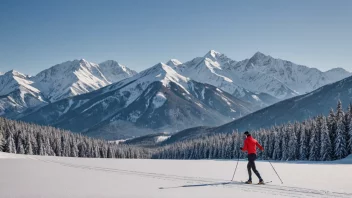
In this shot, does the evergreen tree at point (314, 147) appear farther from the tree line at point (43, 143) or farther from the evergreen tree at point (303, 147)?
the tree line at point (43, 143)

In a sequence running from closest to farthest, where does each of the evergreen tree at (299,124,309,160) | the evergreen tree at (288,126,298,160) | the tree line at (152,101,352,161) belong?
1. the tree line at (152,101,352,161)
2. the evergreen tree at (299,124,309,160)
3. the evergreen tree at (288,126,298,160)

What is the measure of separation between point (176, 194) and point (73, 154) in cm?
11149

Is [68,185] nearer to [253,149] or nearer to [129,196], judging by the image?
[129,196]

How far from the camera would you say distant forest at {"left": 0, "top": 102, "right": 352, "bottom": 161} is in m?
70.8

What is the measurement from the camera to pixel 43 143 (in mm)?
105500

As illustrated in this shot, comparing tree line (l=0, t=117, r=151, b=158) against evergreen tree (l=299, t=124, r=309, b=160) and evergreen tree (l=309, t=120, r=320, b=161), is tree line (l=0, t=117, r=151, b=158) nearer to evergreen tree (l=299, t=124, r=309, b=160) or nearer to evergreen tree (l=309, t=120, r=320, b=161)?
evergreen tree (l=299, t=124, r=309, b=160)

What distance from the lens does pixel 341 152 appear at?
222ft

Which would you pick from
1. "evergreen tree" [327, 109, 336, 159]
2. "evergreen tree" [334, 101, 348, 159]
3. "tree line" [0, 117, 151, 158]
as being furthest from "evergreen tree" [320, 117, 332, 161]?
"tree line" [0, 117, 151, 158]

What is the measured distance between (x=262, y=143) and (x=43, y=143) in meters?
71.8

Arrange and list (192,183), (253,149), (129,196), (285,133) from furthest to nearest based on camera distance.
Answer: (285,133)
(253,149)
(192,183)
(129,196)

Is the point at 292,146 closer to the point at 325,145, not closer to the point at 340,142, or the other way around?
the point at 325,145

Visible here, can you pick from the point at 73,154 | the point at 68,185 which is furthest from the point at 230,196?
the point at 73,154

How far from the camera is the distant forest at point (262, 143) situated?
7075 centimetres

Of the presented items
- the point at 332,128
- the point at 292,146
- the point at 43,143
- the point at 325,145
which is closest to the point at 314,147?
the point at 325,145
